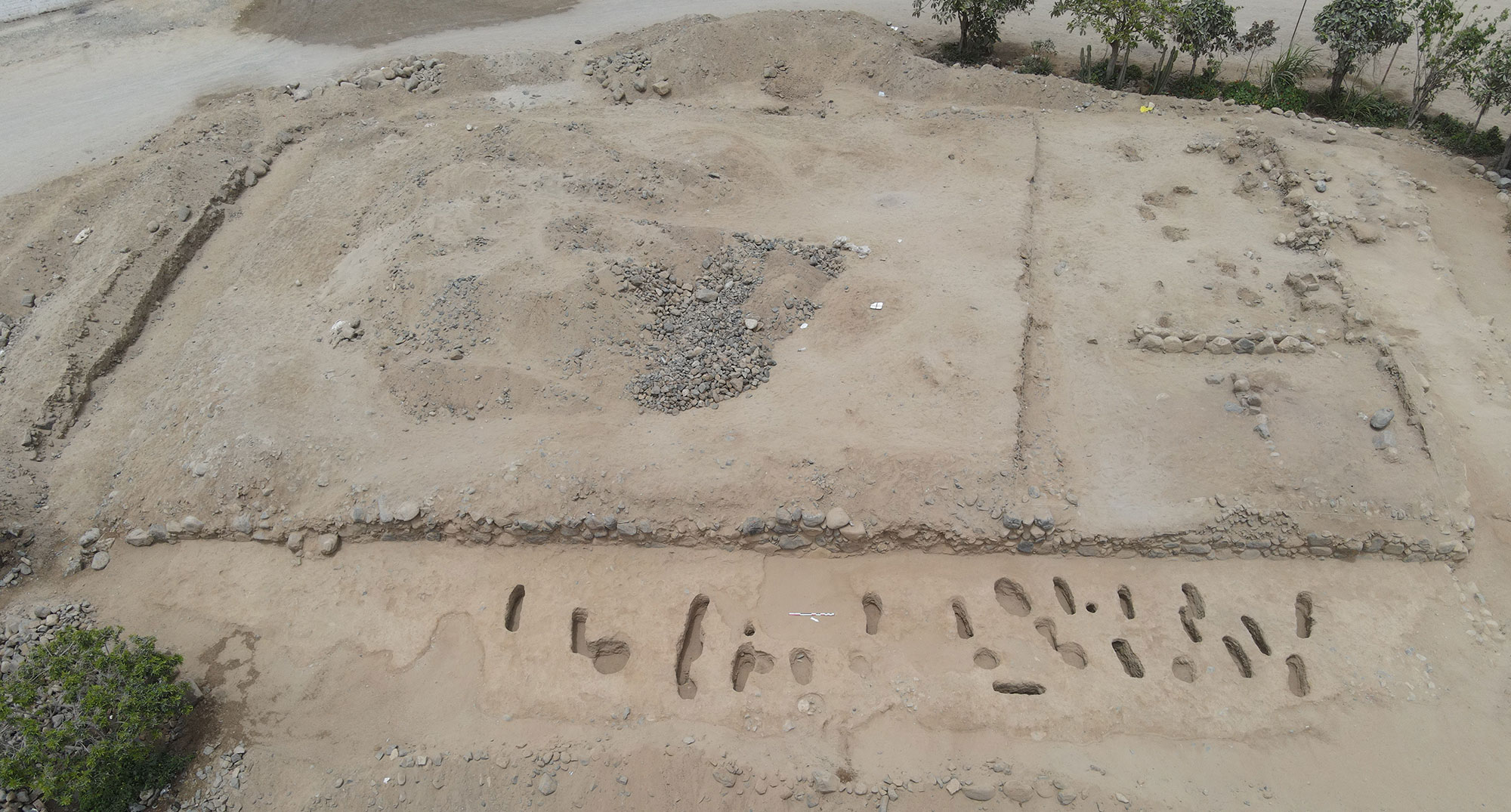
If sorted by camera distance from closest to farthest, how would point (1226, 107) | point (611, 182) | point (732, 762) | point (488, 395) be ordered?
1. point (732, 762)
2. point (488, 395)
3. point (611, 182)
4. point (1226, 107)

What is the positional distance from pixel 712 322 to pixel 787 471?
3.09 metres

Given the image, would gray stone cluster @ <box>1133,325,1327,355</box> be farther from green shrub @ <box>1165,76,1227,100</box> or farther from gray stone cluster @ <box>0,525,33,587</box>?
gray stone cluster @ <box>0,525,33,587</box>

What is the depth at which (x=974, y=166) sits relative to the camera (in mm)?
14656

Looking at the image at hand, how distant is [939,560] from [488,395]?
6070 millimetres

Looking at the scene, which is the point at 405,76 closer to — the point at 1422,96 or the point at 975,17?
the point at 975,17

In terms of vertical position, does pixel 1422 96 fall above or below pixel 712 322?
above

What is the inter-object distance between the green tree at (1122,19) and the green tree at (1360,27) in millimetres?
2888

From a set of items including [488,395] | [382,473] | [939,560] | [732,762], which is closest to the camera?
[732,762]

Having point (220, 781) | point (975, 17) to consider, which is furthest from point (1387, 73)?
point (220, 781)

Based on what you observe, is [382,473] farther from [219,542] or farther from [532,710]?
[532,710]

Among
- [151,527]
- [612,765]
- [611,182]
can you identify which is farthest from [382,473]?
[611,182]

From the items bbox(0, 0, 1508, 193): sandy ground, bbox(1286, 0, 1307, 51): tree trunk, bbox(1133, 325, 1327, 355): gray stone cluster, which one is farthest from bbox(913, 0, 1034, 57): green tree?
bbox(1133, 325, 1327, 355): gray stone cluster

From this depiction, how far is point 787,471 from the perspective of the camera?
31.1 ft

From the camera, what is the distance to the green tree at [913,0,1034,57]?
57.8 ft
